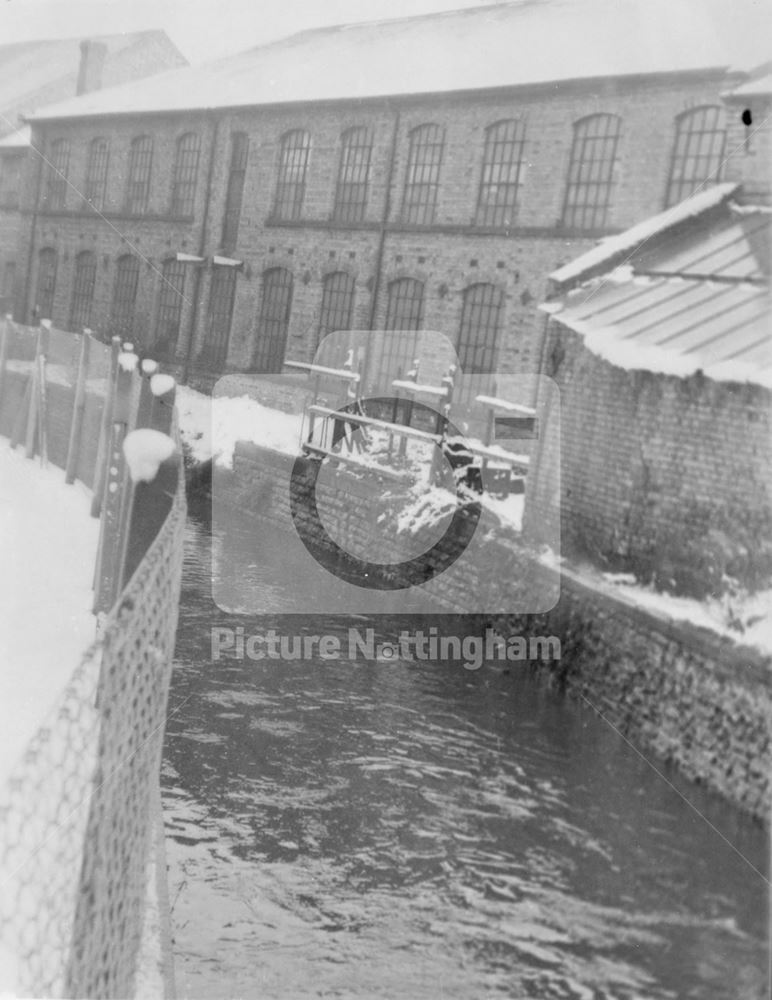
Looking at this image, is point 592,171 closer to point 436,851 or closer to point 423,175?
point 423,175

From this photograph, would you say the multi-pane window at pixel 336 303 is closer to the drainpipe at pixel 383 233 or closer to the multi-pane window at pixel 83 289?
the drainpipe at pixel 383 233

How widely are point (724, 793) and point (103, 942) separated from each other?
12.2 feet

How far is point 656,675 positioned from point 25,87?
9.05 m

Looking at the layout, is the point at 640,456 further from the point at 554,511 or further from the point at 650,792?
the point at 650,792

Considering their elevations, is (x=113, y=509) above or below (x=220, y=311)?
below

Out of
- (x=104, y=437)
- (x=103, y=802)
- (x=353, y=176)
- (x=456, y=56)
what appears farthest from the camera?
(x=353, y=176)

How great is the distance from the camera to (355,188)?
30.9 feet

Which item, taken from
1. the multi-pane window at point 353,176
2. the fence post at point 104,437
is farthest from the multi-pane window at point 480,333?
the fence post at point 104,437

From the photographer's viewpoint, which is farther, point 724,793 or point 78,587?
point 78,587

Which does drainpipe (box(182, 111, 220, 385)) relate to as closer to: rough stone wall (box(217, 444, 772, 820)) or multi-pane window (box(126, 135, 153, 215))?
multi-pane window (box(126, 135, 153, 215))

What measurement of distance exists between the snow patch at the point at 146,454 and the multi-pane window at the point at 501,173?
7.41 metres

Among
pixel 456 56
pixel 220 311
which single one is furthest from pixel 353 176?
pixel 220 311

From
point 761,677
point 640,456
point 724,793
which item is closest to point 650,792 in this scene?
point 724,793

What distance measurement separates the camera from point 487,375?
9.48m
